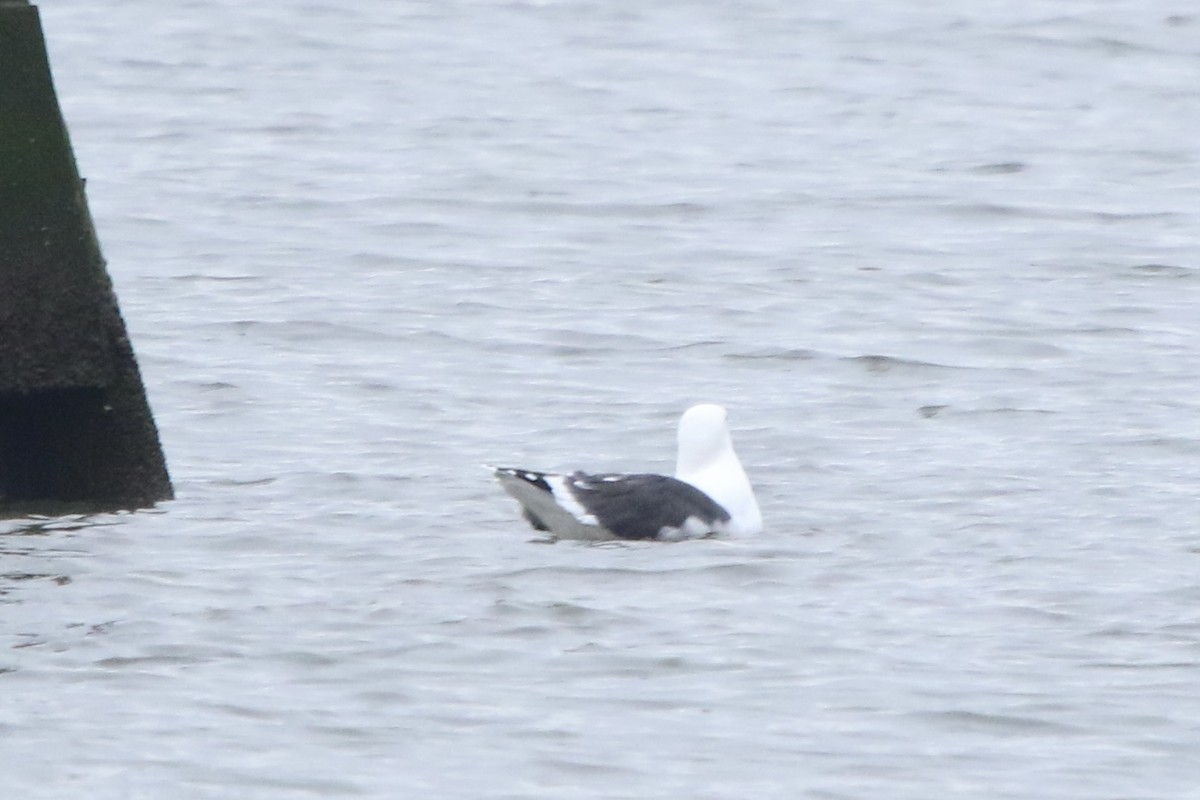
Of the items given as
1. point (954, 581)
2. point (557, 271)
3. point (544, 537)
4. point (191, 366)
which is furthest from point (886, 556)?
point (557, 271)

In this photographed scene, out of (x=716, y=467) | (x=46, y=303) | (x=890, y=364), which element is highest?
(x=46, y=303)

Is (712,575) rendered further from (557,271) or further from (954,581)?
(557,271)

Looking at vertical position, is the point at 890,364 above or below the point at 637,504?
below

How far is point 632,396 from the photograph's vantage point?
1224 centimetres

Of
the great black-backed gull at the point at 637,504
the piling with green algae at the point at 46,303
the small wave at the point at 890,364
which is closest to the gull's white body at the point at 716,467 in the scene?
the great black-backed gull at the point at 637,504

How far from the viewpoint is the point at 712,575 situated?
909 centimetres

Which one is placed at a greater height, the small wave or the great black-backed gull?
the great black-backed gull

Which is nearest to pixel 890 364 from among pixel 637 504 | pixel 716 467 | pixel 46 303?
pixel 716 467

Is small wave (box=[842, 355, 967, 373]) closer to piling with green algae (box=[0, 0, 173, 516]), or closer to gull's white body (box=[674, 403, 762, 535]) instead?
gull's white body (box=[674, 403, 762, 535])

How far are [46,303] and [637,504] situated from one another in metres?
2.28

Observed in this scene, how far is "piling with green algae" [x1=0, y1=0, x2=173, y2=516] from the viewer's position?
28.9 ft

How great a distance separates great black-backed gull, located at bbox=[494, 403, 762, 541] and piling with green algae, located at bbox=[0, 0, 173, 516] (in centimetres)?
144

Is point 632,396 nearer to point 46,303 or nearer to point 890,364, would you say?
point 890,364

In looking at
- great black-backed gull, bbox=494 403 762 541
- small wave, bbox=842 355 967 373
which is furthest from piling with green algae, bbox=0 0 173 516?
small wave, bbox=842 355 967 373
